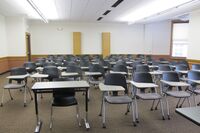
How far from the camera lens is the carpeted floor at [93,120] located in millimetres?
3283

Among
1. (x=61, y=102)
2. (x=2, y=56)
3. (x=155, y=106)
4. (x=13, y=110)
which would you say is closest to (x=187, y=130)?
(x=155, y=106)

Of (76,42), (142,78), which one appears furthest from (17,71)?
(76,42)

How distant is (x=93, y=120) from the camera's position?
146 inches

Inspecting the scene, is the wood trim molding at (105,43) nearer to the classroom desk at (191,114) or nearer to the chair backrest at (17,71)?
the chair backrest at (17,71)

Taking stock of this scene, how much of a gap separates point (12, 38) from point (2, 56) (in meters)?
1.22

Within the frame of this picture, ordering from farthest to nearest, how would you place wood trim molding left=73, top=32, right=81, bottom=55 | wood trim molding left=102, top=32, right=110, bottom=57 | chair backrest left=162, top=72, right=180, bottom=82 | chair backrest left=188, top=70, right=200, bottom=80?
wood trim molding left=102, top=32, right=110, bottom=57, wood trim molding left=73, top=32, right=81, bottom=55, chair backrest left=188, top=70, right=200, bottom=80, chair backrest left=162, top=72, right=180, bottom=82

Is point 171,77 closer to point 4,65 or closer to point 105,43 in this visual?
point 4,65

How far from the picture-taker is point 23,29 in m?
10.1

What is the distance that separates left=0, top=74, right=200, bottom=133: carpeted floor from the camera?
129 inches

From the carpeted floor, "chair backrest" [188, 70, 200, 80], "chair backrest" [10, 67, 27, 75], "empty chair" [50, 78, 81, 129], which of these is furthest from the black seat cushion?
"chair backrest" [188, 70, 200, 80]

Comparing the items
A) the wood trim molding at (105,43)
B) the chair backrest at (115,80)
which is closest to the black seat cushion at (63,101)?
the chair backrest at (115,80)

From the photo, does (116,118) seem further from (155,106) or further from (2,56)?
(2,56)

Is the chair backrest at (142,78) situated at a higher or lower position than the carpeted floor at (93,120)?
higher

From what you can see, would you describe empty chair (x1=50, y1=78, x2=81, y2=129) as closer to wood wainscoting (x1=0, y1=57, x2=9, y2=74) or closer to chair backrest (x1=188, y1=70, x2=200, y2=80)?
chair backrest (x1=188, y1=70, x2=200, y2=80)
